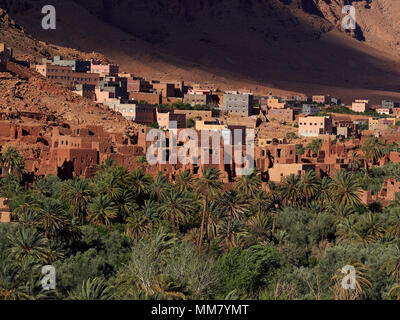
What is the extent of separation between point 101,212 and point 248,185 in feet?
37.4

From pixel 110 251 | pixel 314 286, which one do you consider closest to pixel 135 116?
pixel 110 251

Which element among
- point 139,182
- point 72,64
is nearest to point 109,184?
point 139,182

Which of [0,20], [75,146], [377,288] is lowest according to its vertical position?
[377,288]

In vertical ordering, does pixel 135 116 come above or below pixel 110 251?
above

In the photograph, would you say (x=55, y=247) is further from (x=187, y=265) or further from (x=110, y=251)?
(x=187, y=265)

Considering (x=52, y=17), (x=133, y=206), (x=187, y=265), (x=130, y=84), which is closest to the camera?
(x=187, y=265)

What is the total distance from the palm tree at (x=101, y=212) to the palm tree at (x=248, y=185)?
9629mm

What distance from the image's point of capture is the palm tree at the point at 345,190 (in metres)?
62.8

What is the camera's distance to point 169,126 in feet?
318

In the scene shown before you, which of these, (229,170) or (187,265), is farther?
(229,170)

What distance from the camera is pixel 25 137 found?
71.1m

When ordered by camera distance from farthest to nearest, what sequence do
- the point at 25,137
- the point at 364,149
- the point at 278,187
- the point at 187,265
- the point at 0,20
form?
the point at 0,20 → the point at 364,149 → the point at 25,137 → the point at 278,187 → the point at 187,265

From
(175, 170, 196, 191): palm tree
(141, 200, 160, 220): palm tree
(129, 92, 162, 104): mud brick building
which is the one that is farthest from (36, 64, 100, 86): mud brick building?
(141, 200, 160, 220): palm tree

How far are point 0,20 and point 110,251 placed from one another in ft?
318
